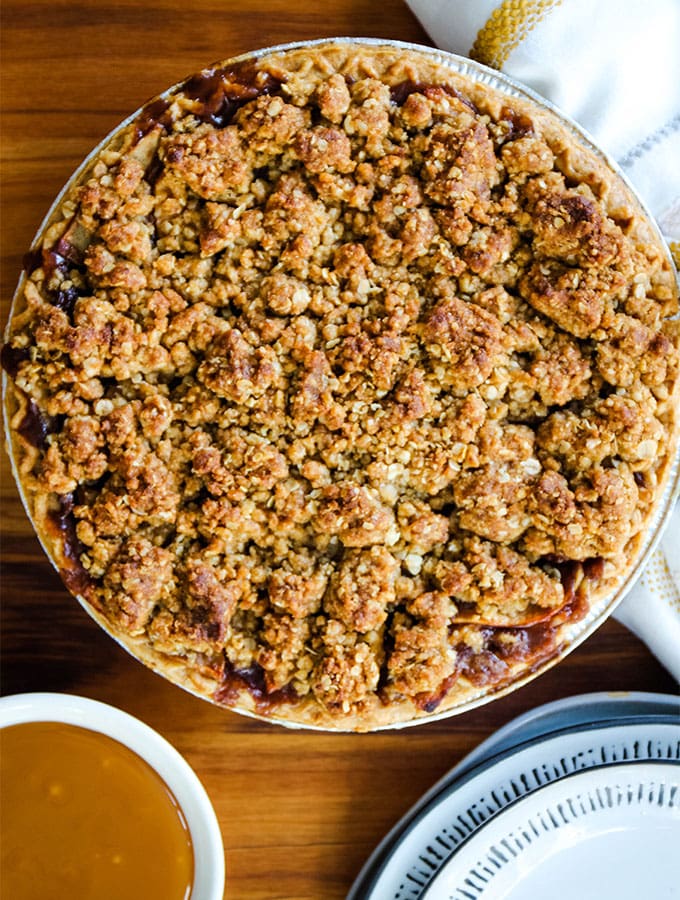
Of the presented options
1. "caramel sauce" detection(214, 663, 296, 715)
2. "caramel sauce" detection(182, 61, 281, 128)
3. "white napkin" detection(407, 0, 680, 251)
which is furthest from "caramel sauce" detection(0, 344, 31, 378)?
"white napkin" detection(407, 0, 680, 251)

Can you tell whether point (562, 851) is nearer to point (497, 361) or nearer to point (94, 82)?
point (497, 361)

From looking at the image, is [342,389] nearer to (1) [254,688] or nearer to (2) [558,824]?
(1) [254,688]

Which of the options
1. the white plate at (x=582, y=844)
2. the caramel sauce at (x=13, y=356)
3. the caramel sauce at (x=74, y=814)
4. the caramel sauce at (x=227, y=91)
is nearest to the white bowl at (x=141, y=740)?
the caramel sauce at (x=74, y=814)

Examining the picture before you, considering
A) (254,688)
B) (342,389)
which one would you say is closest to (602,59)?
(342,389)

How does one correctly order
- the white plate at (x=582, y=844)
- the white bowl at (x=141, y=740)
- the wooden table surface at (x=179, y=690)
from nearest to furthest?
1. the white bowl at (x=141, y=740)
2. the white plate at (x=582, y=844)
3. the wooden table surface at (x=179, y=690)

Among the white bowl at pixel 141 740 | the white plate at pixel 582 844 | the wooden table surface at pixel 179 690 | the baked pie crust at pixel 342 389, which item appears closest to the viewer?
the baked pie crust at pixel 342 389

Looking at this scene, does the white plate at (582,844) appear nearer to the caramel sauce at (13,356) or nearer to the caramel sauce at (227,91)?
the caramel sauce at (13,356)

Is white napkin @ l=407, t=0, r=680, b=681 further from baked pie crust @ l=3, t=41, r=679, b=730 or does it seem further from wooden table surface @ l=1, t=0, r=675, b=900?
baked pie crust @ l=3, t=41, r=679, b=730
